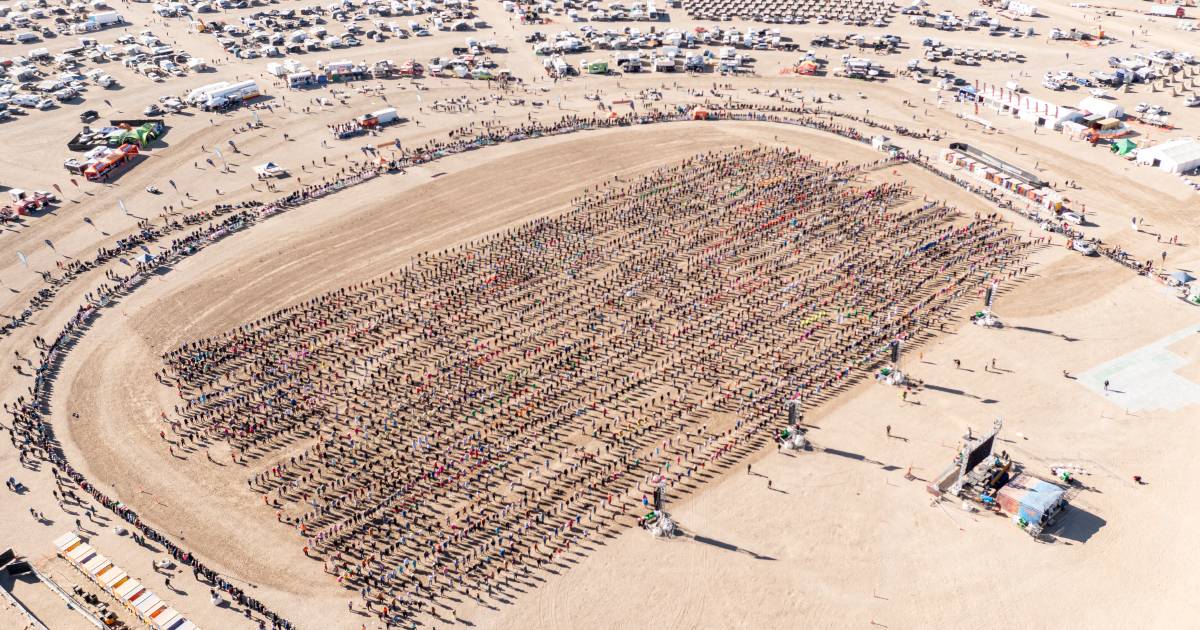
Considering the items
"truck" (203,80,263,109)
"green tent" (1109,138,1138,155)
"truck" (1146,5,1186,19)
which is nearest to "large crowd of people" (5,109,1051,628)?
"green tent" (1109,138,1138,155)

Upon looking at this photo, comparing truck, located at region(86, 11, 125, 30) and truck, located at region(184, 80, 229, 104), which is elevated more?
truck, located at region(86, 11, 125, 30)

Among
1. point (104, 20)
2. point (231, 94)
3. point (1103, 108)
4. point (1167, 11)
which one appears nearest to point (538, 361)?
point (231, 94)

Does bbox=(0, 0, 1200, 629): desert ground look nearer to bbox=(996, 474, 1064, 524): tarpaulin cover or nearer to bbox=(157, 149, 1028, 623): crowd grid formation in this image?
bbox=(996, 474, 1064, 524): tarpaulin cover

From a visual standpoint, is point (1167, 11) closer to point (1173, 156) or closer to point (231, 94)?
point (1173, 156)

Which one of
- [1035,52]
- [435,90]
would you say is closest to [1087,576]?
[435,90]

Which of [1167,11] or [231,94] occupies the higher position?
[1167,11]

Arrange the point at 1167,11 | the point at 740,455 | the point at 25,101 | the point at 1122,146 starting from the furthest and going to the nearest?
1. the point at 1167,11
2. the point at 25,101
3. the point at 1122,146
4. the point at 740,455

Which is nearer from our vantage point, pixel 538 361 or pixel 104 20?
pixel 538 361

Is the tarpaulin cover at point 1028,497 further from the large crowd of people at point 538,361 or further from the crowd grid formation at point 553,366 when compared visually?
the large crowd of people at point 538,361
